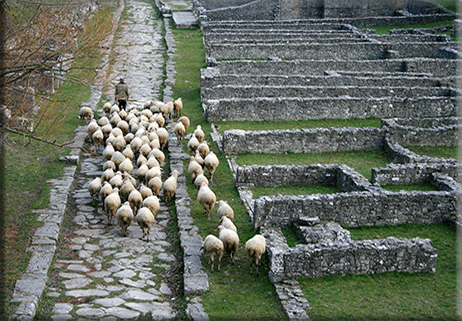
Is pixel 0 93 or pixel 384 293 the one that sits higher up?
pixel 0 93

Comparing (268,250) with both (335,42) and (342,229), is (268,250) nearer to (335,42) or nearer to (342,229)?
(342,229)

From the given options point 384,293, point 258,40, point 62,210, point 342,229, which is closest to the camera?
point 384,293

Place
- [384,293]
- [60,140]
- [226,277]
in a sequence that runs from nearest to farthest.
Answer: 1. [384,293]
2. [226,277]
3. [60,140]

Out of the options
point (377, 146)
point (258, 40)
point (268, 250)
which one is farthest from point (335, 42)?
point (268, 250)

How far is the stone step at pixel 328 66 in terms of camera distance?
2267 centimetres

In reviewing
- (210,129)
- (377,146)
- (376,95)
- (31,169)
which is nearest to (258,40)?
(376,95)

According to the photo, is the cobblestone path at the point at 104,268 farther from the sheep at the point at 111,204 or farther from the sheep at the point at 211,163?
the sheep at the point at 211,163

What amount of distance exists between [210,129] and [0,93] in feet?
27.7

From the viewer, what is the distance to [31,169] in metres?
13.9

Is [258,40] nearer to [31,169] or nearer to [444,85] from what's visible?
[444,85]

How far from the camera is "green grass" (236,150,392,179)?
585 inches

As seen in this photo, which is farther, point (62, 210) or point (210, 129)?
point (210, 129)

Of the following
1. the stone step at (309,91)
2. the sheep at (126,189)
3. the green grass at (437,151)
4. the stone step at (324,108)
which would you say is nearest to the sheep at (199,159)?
the sheep at (126,189)

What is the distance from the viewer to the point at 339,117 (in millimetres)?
18516
